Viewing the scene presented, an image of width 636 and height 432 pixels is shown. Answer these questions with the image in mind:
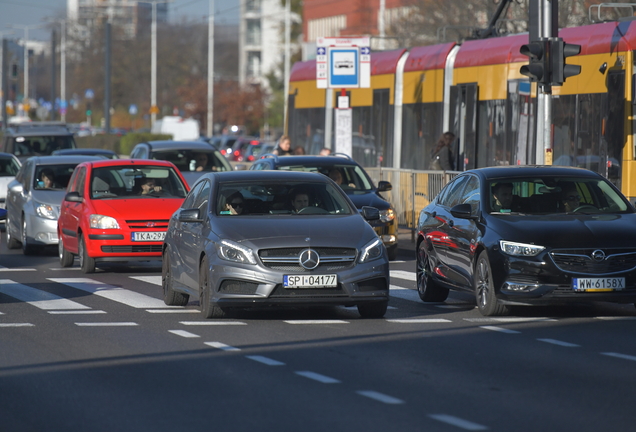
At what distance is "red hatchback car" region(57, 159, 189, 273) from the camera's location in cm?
1739

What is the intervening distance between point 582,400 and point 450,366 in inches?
60.5

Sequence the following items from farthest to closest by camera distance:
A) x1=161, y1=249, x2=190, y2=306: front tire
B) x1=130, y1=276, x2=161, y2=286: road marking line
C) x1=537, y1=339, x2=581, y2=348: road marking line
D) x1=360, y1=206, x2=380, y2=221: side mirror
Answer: x1=130, y1=276, x2=161, y2=286: road marking line
x1=161, y1=249, x2=190, y2=306: front tire
x1=360, y1=206, x2=380, y2=221: side mirror
x1=537, y1=339, x2=581, y2=348: road marking line

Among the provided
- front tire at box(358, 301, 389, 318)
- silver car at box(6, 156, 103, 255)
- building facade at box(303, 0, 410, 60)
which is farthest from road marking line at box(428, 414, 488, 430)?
building facade at box(303, 0, 410, 60)

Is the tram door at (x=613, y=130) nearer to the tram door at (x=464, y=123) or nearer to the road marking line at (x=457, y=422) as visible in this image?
the tram door at (x=464, y=123)

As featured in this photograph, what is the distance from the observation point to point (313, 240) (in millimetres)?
11625

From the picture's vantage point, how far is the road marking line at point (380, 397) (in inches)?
305

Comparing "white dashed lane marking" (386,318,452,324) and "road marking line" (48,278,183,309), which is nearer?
"white dashed lane marking" (386,318,452,324)

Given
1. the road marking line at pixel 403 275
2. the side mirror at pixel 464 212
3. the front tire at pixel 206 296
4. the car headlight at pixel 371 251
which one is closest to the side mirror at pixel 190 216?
the front tire at pixel 206 296

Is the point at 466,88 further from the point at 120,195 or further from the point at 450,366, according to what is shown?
the point at 450,366

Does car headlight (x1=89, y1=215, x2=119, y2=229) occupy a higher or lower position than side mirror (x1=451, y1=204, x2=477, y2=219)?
lower

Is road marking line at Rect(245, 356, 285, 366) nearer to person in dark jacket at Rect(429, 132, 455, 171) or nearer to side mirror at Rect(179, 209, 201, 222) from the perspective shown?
side mirror at Rect(179, 209, 201, 222)

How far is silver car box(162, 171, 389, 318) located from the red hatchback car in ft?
14.8

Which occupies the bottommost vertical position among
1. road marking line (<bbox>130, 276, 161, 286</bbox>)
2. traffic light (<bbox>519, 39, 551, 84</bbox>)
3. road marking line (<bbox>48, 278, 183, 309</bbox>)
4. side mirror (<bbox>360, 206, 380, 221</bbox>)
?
road marking line (<bbox>130, 276, 161, 286</bbox>)

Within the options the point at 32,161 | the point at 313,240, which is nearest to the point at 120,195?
the point at 32,161
